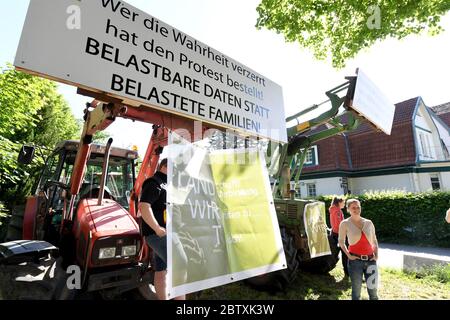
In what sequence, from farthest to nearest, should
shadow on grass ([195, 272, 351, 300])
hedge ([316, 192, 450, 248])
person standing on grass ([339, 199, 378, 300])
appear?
hedge ([316, 192, 450, 248]) < shadow on grass ([195, 272, 351, 300]) < person standing on grass ([339, 199, 378, 300])

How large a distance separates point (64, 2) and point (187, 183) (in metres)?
1.40

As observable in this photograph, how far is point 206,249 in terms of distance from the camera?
1.83 metres

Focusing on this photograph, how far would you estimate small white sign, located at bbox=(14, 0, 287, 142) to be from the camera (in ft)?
4.84

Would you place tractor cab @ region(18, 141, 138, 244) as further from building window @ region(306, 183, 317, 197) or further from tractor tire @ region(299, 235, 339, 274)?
building window @ region(306, 183, 317, 197)

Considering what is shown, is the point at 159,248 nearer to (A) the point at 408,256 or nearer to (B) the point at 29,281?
(B) the point at 29,281

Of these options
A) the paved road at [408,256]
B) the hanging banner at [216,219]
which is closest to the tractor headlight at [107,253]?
the hanging banner at [216,219]

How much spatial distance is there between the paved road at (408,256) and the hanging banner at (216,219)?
6185 millimetres

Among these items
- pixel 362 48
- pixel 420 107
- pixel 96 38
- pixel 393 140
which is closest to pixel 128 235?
pixel 96 38

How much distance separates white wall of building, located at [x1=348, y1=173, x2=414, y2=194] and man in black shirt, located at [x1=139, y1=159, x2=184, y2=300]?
1626cm

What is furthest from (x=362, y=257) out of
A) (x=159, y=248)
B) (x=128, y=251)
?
(x=128, y=251)

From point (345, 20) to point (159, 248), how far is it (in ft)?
21.8

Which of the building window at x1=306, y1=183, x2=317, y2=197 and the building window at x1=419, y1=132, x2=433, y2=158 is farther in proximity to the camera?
the building window at x1=306, y1=183, x2=317, y2=197

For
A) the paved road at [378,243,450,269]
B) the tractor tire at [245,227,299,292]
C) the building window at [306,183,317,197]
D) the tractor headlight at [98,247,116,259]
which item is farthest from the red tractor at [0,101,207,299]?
the building window at [306,183,317,197]

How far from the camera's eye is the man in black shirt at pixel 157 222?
99.9 inches
